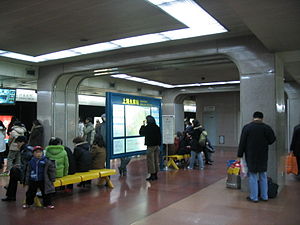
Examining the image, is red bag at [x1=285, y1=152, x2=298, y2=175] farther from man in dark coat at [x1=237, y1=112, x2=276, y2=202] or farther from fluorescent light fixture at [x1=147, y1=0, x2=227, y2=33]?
fluorescent light fixture at [x1=147, y1=0, x2=227, y2=33]

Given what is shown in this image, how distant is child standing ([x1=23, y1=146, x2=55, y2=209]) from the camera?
5.47 meters

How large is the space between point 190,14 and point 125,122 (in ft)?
13.3

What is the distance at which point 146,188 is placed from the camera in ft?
24.3

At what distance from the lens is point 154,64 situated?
360 inches

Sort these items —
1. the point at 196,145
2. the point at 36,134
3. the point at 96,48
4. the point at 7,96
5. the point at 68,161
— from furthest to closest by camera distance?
the point at 7,96 → the point at 36,134 → the point at 196,145 → the point at 96,48 → the point at 68,161

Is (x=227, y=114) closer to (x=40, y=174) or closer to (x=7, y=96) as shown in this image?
(x=7, y=96)

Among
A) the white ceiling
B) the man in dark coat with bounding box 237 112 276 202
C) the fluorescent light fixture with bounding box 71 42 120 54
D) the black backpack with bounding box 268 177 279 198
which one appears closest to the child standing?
the white ceiling

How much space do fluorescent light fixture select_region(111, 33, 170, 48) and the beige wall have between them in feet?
40.3

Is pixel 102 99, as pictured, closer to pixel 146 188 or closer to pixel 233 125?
pixel 233 125

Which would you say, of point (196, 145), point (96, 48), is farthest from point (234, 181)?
point (96, 48)

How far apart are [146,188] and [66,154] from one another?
219 cm

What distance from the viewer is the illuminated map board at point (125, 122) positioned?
28.1 feet

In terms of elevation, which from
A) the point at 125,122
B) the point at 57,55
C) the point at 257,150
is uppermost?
the point at 57,55

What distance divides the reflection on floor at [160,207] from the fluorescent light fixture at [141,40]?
367cm
